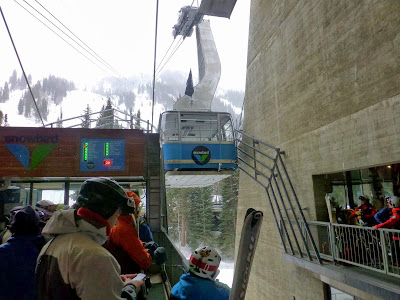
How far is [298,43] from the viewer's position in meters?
8.66

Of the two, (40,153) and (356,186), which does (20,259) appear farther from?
(356,186)

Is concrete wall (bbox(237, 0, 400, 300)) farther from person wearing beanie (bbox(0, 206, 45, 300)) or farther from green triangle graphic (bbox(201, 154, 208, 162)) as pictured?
person wearing beanie (bbox(0, 206, 45, 300))

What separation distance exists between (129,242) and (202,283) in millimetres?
909

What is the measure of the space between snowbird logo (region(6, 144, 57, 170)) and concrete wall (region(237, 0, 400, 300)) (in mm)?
7730

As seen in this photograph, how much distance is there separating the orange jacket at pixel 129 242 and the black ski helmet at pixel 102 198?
1.22 m

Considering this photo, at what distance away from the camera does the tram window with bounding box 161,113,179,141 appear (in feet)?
41.9

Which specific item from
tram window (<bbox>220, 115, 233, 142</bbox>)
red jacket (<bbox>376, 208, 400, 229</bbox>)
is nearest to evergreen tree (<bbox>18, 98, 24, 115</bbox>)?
tram window (<bbox>220, 115, 233, 142</bbox>)

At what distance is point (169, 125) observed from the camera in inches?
530

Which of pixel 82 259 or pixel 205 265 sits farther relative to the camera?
pixel 205 265

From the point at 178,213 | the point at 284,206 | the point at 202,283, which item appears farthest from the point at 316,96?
the point at 178,213

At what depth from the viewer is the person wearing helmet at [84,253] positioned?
142 centimetres

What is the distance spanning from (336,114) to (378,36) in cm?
196

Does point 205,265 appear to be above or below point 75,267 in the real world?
below

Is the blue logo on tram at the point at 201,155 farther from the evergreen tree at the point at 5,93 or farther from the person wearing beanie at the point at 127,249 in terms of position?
the evergreen tree at the point at 5,93
